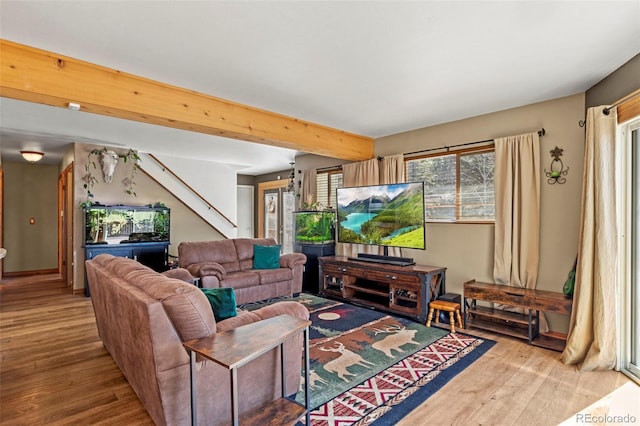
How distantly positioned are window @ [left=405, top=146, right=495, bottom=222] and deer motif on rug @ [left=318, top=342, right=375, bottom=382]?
89.7 inches

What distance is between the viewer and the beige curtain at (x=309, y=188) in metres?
6.20

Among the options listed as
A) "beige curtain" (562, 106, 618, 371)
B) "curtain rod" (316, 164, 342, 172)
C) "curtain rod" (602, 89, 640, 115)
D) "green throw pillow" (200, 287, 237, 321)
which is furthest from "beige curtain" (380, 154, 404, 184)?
"green throw pillow" (200, 287, 237, 321)

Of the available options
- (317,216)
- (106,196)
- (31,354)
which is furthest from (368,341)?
(106,196)

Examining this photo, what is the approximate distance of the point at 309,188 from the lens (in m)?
6.30

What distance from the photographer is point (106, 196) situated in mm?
5824

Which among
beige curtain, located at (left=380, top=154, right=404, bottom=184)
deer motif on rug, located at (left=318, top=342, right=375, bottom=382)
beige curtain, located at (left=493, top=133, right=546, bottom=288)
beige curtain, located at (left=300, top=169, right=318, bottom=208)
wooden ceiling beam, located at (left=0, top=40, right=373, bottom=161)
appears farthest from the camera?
beige curtain, located at (left=300, top=169, right=318, bottom=208)

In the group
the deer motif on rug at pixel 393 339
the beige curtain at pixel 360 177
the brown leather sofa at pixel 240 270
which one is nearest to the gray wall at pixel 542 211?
the beige curtain at pixel 360 177

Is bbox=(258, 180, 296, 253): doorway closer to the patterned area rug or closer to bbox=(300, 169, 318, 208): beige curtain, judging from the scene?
bbox=(300, 169, 318, 208): beige curtain

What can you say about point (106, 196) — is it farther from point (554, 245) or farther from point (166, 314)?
point (554, 245)

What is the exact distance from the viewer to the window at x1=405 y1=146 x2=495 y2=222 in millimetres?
4039

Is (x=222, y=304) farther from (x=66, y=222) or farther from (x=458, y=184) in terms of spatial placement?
(x=66, y=222)

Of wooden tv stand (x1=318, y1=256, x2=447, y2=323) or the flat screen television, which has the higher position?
the flat screen television

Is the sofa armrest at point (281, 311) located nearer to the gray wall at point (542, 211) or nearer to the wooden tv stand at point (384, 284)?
A: the wooden tv stand at point (384, 284)

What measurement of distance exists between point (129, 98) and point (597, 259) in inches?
166
